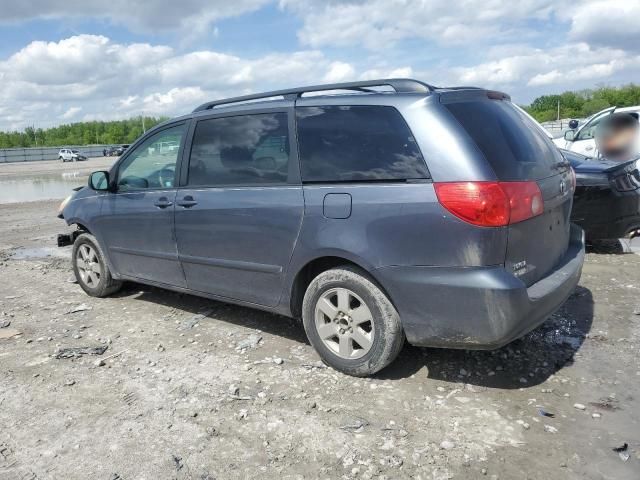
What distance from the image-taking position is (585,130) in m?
10.1

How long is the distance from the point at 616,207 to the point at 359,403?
15.7ft

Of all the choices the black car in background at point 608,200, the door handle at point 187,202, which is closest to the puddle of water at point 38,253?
the door handle at point 187,202

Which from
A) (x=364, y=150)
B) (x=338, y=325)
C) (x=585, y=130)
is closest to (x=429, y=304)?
(x=338, y=325)

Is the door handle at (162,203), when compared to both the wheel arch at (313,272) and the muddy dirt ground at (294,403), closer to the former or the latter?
the muddy dirt ground at (294,403)

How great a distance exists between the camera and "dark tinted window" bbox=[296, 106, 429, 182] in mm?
3447

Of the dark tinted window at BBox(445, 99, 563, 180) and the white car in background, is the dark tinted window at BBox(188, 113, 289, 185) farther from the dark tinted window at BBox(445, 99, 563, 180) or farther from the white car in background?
the white car in background

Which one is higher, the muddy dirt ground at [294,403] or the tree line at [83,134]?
the tree line at [83,134]

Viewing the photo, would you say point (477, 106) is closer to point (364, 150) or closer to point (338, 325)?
point (364, 150)

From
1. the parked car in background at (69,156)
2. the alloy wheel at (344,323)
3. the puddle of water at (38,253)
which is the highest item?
the parked car in background at (69,156)

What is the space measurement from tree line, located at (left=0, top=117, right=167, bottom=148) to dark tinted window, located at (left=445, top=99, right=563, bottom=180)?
112089mm

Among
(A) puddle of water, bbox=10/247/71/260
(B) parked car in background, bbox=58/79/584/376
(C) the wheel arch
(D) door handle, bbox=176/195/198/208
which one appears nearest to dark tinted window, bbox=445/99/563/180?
(B) parked car in background, bbox=58/79/584/376

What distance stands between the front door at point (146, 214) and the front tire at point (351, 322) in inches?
61.2

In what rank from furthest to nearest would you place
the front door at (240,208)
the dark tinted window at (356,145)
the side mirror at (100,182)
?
the side mirror at (100,182)
the front door at (240,208)
the dark tinted window at (356,145)

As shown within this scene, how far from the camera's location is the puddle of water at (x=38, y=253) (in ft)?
27.0
